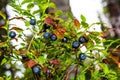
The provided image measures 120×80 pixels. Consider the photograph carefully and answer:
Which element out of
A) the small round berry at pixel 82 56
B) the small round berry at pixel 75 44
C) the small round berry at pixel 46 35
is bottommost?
the small round berry at pixel 82 56

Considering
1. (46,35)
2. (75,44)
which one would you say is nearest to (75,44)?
(75,44)

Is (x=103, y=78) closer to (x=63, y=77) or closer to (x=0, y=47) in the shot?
(x=63, y=77)

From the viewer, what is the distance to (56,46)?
65.2 inches

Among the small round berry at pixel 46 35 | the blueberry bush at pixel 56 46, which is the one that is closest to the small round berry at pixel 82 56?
the blueberry bush at pixel 56 46

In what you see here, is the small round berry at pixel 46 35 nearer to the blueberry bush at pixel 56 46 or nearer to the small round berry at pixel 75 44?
the blueberry bush at pixel 56 46

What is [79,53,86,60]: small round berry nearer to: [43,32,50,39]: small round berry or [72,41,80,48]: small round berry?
[72,41,80,48]: small round berry

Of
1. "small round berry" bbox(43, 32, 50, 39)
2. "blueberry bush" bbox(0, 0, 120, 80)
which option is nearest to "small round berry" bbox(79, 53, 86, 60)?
"blueberry bush" bbox(0, 0, 120, 80)

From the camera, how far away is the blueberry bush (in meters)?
1.54

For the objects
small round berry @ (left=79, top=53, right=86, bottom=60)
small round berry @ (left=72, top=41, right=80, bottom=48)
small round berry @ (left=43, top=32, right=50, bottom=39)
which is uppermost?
small round berry @ (left=43, top=32, right=50, bottom=39)

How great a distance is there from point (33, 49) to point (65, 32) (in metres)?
0.20

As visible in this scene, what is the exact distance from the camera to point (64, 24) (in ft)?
5.59

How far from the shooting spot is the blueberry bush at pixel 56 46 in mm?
1539

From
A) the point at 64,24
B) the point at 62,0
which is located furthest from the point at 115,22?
the point at 64,24

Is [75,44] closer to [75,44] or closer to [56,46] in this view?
[75,44]
